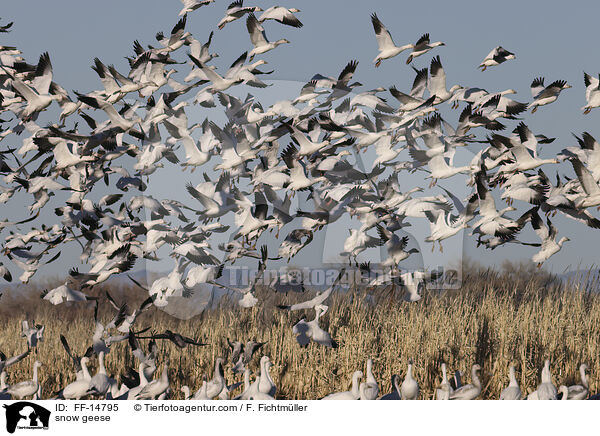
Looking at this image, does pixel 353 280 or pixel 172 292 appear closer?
pixel 172 292

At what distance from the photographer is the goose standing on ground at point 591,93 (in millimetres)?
9938

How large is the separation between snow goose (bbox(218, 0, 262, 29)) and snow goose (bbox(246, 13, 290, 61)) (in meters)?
0.37

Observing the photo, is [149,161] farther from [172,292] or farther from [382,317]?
[382,317]

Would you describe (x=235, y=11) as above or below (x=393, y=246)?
above

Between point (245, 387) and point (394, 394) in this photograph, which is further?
point (245, 387)

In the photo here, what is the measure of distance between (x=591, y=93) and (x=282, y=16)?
4.20 metres

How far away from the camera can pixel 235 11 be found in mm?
10391

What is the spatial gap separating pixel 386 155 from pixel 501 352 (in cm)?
335

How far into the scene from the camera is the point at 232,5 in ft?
34.4

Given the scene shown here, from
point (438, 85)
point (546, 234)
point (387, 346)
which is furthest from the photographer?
point (387, 346)
